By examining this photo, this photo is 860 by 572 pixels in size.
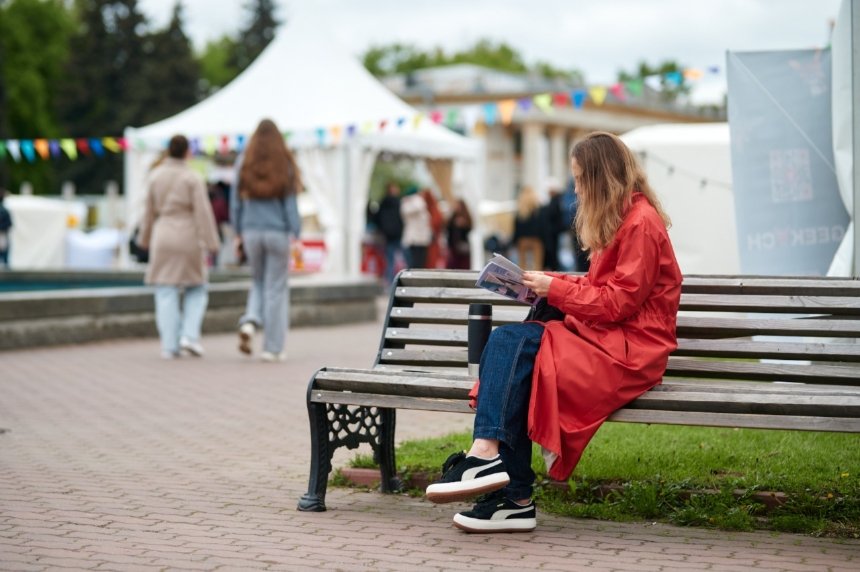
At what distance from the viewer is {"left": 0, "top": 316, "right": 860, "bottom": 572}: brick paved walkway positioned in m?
4.54

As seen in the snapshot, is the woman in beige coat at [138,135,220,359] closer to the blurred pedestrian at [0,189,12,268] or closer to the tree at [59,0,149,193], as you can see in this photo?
the blurred pedestrian at [0,189,12,268]

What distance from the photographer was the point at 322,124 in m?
21.7

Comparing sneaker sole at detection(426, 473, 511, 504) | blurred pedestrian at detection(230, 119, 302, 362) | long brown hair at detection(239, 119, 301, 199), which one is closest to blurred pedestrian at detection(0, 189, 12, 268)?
blurred pedestrian at detection(230, 119, 302, 362)

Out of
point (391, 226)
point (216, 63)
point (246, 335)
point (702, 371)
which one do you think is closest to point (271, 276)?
point (246, 335)

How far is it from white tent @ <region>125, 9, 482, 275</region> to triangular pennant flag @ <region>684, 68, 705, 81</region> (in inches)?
274

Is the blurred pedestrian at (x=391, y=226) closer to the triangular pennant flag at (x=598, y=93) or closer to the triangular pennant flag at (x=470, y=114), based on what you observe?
the triangular pennant flag at (x=470, y=114)

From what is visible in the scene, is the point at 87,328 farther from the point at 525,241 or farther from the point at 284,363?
the point at 525,241

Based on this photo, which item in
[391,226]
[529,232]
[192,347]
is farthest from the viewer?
[391,226]

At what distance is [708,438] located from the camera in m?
6.78

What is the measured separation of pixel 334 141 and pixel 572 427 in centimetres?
1714

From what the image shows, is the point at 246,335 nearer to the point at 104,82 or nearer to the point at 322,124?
the point at 322,124

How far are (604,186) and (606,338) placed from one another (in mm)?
603

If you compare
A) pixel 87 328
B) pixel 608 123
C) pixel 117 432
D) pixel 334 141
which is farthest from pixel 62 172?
pixel 117 432

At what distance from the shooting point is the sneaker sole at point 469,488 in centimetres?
479
